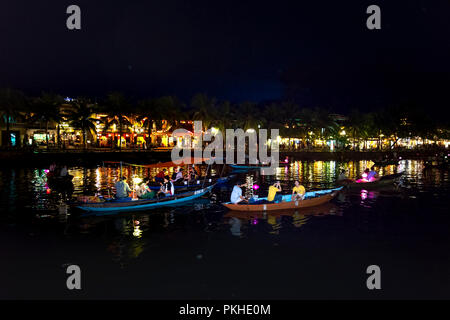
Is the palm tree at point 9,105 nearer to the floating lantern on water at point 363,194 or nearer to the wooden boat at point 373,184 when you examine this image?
the wooden boat at point 373,184

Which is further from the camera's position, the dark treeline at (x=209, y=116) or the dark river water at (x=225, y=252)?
the dark treeline at (x=209, y=116)

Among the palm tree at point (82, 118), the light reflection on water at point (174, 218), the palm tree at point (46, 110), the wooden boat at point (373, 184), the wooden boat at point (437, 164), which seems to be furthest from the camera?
the palm tree at point (82, 118)

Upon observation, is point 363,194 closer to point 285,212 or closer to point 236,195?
point 285,212

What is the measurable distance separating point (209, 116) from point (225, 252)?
239ft

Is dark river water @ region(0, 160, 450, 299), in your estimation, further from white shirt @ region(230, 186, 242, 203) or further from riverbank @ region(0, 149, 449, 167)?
riverbank @ region(0, 149, 449, 167)

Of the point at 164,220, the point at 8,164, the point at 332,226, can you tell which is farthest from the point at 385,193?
the point at 8,164

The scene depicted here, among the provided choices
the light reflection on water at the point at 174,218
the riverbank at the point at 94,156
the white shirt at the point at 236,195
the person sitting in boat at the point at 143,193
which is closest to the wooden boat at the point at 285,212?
the light reflection on water at the point at 174,218

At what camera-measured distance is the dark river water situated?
12.4m

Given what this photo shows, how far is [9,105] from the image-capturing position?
215 feet

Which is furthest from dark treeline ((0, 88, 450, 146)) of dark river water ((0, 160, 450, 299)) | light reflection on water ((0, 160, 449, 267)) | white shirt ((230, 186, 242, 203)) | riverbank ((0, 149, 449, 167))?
white shirt ((230, 186, 242, 203))

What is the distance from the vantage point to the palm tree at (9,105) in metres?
65.0

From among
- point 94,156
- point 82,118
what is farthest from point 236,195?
point 82,118

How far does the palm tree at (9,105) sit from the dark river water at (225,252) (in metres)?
47.7
